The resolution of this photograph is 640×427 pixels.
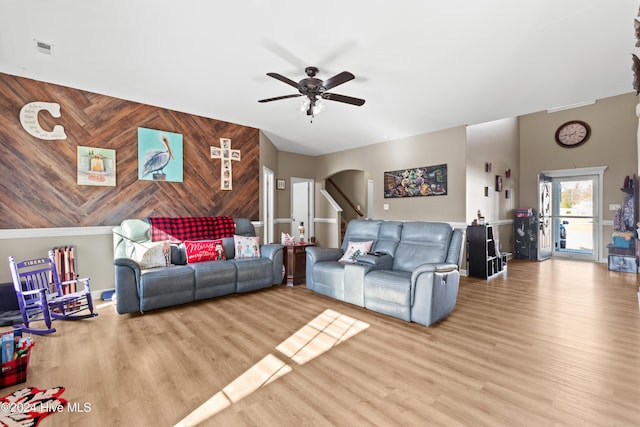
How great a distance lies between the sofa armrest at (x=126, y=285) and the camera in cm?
333

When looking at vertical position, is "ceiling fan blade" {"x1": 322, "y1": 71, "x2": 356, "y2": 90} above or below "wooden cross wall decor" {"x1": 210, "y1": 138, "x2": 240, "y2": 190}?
above

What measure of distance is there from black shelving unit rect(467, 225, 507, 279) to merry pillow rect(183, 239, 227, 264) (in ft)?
13.9

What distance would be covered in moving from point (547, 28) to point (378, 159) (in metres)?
4.05

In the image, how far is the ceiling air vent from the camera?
9.95 ft

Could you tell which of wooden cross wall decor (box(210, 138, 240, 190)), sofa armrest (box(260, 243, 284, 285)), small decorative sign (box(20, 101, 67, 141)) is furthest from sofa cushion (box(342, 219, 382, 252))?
small decorative sign (box(20, 101, 67, 141))

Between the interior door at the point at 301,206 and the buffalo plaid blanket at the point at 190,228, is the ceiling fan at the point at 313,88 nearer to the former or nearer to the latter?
the buffalo plaid blanket at the point at 190,228

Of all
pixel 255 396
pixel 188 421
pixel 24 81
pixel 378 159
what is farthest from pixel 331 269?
pixel 24 81

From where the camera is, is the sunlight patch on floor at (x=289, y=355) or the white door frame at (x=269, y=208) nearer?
the sunlight patch on floor at (x=289, y=355)

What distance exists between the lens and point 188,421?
5.61 ft

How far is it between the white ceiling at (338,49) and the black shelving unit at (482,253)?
6.72 ft

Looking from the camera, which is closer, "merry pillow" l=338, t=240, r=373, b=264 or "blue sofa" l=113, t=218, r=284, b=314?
"blue sofa" l=113, t=218, r=284, b=314

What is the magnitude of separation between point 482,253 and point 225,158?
4.80 meters

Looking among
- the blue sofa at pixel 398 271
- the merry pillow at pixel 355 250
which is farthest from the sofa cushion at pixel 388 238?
the merry pillow at pixel 355 250

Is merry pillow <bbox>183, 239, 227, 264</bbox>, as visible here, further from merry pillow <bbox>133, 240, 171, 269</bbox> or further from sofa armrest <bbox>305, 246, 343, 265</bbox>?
sofa armrest <bbox>305, 246, 343, 265</bbox>
